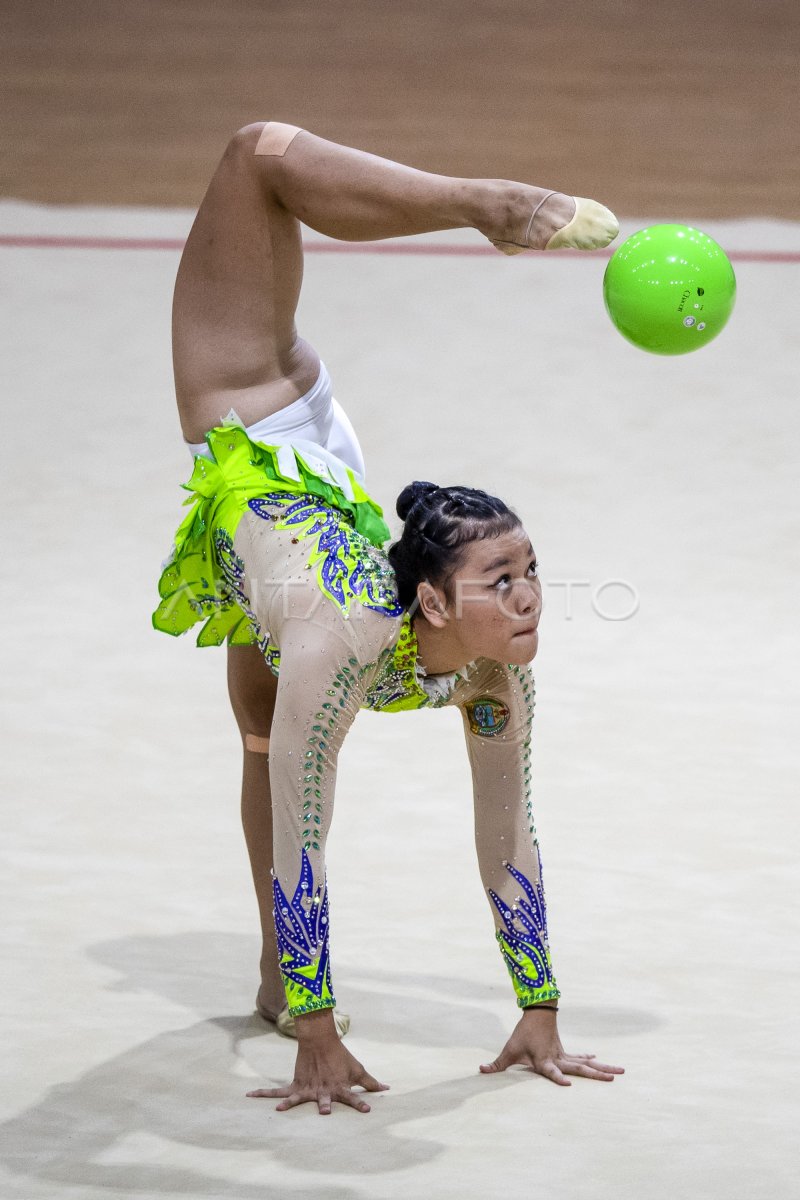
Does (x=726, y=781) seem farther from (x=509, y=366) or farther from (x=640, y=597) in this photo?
(x=509, y=366)

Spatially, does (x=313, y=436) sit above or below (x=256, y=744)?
above

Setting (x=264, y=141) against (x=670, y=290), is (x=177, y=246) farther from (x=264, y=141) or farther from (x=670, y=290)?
(x=670, y=290)

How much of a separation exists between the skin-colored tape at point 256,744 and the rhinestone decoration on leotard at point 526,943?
1.67 ft

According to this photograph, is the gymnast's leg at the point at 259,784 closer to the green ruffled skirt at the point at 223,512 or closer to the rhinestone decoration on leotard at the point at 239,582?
the green ruffled skirt at the point at 223,512

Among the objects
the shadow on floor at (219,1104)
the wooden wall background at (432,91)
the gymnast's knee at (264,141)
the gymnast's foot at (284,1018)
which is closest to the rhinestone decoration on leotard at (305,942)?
the shadow on floor at (219,1104)

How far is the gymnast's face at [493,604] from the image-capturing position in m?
2.22

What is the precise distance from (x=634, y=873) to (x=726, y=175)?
4545mm

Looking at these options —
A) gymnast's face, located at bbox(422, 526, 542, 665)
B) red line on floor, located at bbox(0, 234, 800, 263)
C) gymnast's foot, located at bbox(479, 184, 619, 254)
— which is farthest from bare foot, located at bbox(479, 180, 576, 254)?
red line on floor, located at bbox(0, 234, 800, 263)

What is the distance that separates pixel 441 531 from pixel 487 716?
32 cm

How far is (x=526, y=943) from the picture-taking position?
2.43 metres

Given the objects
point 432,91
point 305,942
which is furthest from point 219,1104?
point 432,91

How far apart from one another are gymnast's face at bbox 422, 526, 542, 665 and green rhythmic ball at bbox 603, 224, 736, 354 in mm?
388

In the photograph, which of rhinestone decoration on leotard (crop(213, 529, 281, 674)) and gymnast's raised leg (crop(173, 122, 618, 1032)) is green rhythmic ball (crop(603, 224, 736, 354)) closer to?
gymnast's raised leg (crop(173, 122, 618, 1032))

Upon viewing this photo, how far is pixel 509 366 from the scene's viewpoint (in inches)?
223
